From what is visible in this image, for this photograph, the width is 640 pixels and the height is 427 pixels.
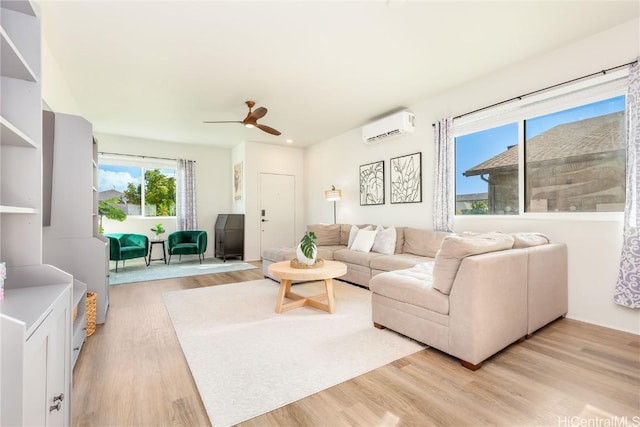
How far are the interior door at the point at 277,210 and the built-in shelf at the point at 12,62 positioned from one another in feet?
17.2

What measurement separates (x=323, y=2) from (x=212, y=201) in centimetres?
557

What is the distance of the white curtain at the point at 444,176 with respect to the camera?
12.5 feet

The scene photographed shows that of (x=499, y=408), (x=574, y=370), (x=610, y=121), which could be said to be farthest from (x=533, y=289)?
(x=610, y=121)

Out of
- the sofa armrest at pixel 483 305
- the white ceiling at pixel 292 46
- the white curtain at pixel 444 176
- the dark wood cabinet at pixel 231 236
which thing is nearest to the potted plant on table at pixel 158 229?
the dark wood cabinet at pixel 231 236

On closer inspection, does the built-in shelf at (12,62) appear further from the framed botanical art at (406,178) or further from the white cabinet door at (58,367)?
the framed botanical art at (406,178)

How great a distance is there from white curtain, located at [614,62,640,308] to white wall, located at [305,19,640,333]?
0.14 meters

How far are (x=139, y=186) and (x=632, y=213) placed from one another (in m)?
7.63

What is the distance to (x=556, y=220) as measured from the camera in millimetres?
2939

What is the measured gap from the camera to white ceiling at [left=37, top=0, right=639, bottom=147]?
2.31 meters

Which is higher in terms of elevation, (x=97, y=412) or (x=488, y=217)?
(x=488, y=217)

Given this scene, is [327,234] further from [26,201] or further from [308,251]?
[26,201]

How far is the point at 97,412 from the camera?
4.98 feet

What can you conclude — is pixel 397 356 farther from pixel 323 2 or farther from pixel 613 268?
pixel 323 2

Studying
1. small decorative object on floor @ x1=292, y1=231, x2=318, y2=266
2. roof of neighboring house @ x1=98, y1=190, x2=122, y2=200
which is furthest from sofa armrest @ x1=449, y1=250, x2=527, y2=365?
roof of neighboring house @ x1=98, y1=190, x2=122, y2=200
